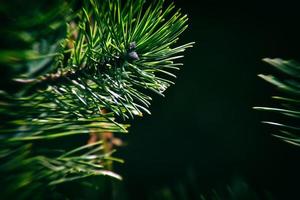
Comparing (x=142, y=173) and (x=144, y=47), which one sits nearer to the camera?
(x=144, y=47)

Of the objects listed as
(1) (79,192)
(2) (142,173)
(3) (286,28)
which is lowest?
(1) (79,192)

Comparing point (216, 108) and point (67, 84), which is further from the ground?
point (216, 108)

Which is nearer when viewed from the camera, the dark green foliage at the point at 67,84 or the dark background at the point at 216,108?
the dark green foliage at the point at 67,84

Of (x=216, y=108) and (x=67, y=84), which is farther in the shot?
(x=216, y=108)

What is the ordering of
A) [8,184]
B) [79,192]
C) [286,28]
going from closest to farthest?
1. [8,184]
2. [79,192]
3. [286,28]

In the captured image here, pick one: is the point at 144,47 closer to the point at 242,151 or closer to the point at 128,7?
the point at 128,7

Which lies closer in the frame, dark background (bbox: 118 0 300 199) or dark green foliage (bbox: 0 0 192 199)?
dark green foliage (bbox: 0 0 192 199)

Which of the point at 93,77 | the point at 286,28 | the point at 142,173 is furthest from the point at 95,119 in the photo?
the point at 286,28

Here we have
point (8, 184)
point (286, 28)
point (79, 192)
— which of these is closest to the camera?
point (8, 184)
